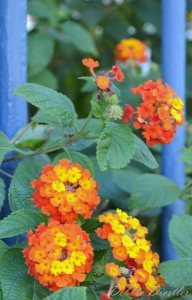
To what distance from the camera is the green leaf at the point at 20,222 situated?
705 mm

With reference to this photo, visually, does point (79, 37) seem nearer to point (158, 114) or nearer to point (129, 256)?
point (158, 114)

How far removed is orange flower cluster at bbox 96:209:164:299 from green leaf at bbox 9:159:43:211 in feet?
0.48

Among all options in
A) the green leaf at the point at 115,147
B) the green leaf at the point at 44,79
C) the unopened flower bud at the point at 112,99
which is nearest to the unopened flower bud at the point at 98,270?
the green leaf at the point at 115,147

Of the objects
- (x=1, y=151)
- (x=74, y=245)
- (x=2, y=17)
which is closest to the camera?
(x=74, y=245)

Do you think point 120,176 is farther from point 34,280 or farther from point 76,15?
point 76,15

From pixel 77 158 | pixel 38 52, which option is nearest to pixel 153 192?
pixel 77 158

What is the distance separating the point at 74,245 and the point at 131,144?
0.18 metres

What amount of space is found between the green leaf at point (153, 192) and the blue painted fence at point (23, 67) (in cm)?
9

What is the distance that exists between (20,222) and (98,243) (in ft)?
0.39

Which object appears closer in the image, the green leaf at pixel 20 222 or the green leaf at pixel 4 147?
the green leaf at pixel 20 222

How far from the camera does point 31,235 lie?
67cm

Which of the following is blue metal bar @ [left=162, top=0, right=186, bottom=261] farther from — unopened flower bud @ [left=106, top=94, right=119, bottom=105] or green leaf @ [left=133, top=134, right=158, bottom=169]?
unopened flower bud @ [left=106, top=94, right=119, bottom=105]

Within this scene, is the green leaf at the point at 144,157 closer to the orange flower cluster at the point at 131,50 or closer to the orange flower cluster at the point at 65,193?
the orange flower cluster at the point at 65,193

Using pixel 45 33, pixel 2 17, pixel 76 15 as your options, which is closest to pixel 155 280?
pixel 2 17
